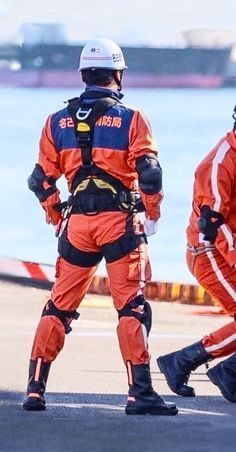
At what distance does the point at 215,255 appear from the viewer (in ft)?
26.2

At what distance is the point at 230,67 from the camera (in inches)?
1887

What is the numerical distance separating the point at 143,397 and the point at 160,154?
140ft

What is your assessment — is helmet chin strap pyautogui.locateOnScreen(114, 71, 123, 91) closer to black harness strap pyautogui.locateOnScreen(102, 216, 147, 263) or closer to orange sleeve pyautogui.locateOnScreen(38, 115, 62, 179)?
orange sleeve pyautogui.locateOnScreen(38, 115, 62, 179)

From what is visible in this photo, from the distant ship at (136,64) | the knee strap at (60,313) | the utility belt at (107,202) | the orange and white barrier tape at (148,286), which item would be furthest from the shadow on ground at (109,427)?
the distant ship at (136,64)

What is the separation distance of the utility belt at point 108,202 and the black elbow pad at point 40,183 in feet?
0.85

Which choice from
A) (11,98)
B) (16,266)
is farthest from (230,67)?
(16,266)

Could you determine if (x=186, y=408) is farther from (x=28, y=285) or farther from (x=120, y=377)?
(x=28, y=285)

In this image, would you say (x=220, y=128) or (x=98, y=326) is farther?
(x=220, y=128)

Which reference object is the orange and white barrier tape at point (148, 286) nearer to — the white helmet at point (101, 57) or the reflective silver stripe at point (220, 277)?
the reflective silver stripe at point (220, 277)

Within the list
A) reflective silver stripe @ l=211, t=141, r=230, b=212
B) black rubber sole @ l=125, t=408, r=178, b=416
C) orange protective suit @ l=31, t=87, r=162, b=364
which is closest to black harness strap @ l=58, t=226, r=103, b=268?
orange protective suit @ l=31, t=87, r=162, b=364

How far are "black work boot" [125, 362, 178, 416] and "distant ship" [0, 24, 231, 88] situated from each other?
3768 cm

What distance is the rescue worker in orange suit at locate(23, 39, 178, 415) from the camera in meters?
7.53

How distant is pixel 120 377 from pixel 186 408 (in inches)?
43.9

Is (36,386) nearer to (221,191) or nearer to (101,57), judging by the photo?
(221,191)
